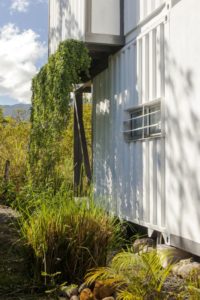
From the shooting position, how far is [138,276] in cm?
335

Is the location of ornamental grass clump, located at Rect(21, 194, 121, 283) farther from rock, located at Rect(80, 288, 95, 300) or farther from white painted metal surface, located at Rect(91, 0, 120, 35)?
white painted metal surface, located at Rect(91, 0, 120, 35)

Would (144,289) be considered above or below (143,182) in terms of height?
below

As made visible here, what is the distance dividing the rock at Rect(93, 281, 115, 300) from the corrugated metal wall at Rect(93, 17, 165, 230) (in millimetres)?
1837

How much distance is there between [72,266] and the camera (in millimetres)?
4230

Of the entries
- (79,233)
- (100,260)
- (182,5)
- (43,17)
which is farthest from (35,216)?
(43,17)

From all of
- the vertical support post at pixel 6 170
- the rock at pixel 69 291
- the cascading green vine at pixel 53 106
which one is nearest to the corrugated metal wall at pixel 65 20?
the cascading green vine at pixel 53 106

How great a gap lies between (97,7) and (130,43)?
0.87 meters

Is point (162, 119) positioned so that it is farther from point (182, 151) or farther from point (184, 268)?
point (184, 268)

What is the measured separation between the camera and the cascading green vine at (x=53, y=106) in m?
7.08

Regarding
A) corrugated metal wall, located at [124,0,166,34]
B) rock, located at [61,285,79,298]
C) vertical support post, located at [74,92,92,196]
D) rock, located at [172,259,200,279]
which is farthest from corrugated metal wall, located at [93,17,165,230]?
rock, located at [61,285,79,298]

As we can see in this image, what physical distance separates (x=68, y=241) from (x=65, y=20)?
5.19m

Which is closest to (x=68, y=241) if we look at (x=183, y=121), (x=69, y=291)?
(x=69, y=291)

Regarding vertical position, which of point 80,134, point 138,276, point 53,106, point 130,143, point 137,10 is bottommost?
point 138,276

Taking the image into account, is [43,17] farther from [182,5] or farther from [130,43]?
[182,5]
